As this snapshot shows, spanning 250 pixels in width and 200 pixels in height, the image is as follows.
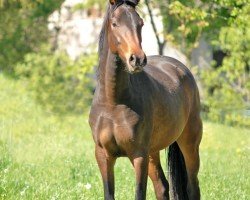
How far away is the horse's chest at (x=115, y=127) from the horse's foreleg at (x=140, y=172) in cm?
13

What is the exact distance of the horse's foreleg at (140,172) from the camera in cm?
520

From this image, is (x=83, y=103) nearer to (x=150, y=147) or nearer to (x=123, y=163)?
(x=123, y=163)

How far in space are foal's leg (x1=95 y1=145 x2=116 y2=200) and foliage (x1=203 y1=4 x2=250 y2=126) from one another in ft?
28.6

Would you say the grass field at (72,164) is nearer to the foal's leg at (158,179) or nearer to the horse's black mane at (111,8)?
the foal's leg at (158,179)

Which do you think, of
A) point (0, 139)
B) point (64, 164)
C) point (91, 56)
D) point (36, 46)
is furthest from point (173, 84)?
point (36, 46)

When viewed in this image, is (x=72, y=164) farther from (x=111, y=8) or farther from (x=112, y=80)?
(x=111, y=8)

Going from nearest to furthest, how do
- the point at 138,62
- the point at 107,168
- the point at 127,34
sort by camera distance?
the point at 138,62, the point at 127,34, the point at 107,168

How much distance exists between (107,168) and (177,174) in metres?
1.49

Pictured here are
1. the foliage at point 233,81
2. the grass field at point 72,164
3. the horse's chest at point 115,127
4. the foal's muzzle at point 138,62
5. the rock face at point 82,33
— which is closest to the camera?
the foal's muzzle at point 138,62

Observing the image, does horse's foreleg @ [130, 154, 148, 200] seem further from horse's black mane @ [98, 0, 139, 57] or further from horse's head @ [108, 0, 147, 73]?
horse's black mane @ [98, 0, 139, 57]

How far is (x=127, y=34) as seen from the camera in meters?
4.75

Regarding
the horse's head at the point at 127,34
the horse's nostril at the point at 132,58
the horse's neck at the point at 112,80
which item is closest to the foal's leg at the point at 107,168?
the horse's neck at the point at 112,80

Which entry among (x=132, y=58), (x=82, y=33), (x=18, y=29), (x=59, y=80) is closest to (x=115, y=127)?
(x=132, y=58)

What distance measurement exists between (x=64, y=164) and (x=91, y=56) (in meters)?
9.48
